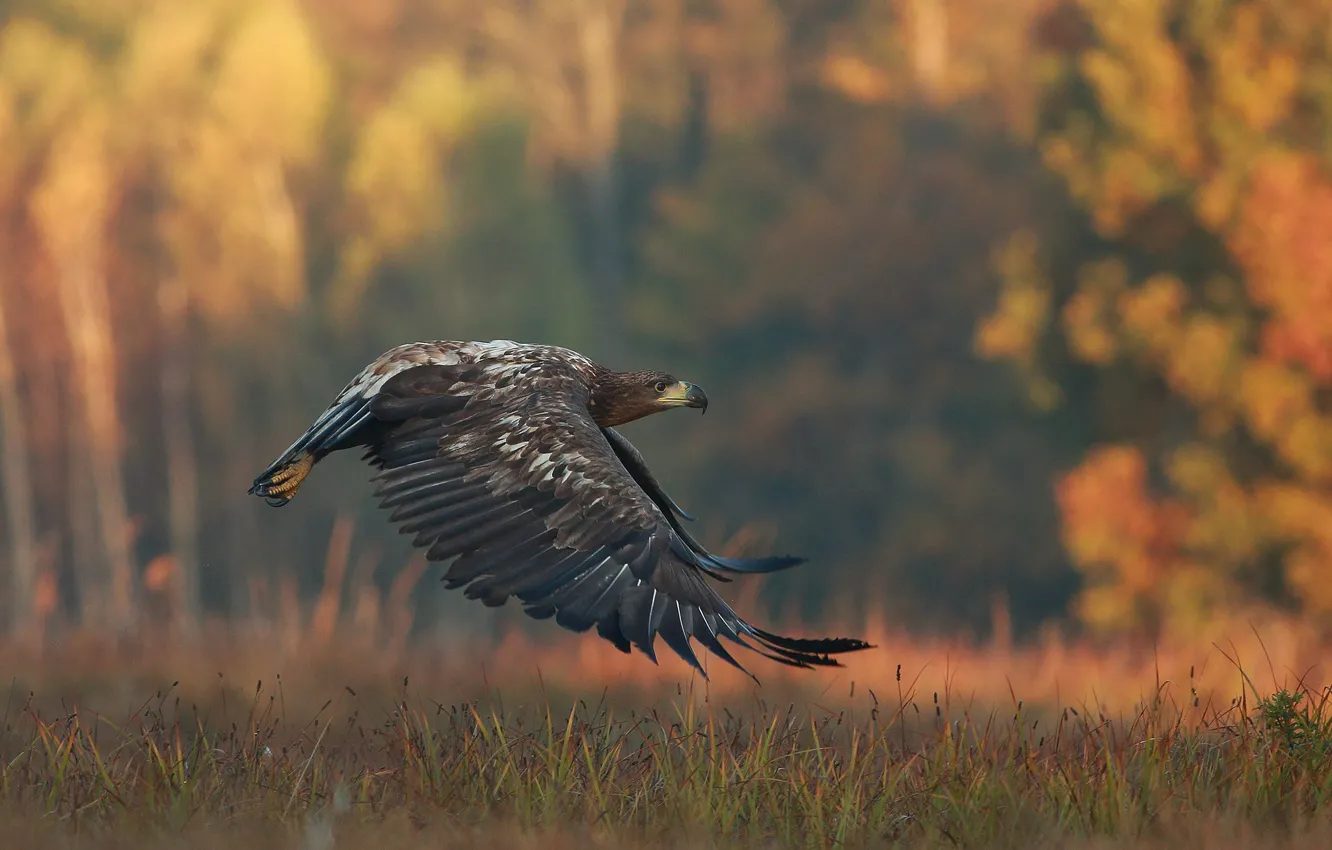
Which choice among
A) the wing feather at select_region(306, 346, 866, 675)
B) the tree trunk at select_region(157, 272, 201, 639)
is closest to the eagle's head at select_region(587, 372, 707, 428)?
the wing feather at select_region(306, 346, 866, 675)

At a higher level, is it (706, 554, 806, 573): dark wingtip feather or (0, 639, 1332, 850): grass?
(706, 554, 806, 573): dark wingtip feather

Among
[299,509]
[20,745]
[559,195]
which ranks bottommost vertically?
[20,745]

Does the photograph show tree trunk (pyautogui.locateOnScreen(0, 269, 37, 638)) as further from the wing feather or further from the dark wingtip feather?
the dark wingtip feather

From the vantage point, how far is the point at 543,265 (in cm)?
3756

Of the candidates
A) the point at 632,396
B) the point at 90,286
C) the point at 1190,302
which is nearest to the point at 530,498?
the point at 632,396

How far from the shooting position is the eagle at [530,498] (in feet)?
19.0

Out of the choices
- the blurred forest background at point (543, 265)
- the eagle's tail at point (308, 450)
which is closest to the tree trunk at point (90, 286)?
the blurred forest background at point (543, 265)

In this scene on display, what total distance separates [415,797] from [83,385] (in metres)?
33.4

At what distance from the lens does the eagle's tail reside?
692 centimetres

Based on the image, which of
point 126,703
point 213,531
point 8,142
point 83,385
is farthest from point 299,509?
point 126,703

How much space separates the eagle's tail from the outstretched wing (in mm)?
97

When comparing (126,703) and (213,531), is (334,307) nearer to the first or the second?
(213,531)

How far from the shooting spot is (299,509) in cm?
3716

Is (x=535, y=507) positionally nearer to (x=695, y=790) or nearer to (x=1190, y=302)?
(x=695, y=790)
